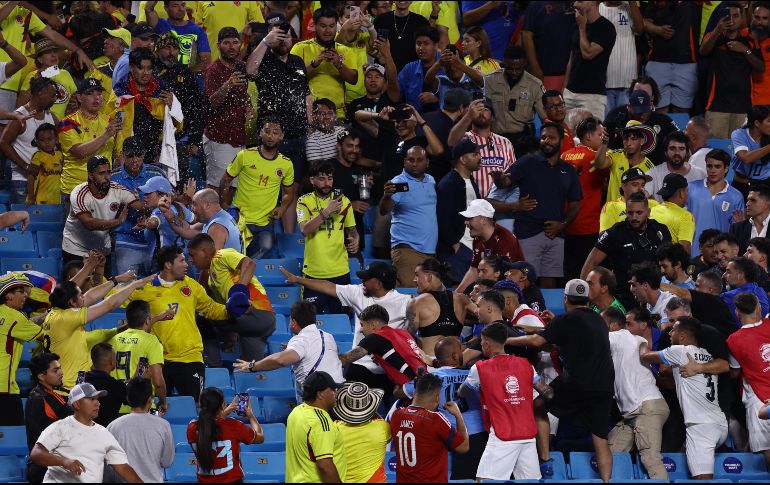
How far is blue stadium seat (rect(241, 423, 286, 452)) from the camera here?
10.1 metres

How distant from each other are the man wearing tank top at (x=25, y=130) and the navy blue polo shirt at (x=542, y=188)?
4260 mm

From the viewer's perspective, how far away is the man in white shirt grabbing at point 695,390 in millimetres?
10031

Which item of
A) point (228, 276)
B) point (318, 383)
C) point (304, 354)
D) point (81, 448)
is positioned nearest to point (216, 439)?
point (318, 383)

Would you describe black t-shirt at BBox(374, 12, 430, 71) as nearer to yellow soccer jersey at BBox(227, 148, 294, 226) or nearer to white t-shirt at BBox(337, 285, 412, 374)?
yellow soccer jersey at BBox(227, 148, 294, 226)

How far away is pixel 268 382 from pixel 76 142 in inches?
123

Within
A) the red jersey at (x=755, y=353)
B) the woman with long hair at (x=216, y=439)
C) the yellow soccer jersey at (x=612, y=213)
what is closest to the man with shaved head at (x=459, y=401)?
the woman with long hair at (x=216, y=439)

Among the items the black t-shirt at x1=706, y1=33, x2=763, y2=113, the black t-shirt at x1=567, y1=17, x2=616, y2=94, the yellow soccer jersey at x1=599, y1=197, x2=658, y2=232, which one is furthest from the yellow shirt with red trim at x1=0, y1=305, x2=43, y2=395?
the black t-shirt at x1=706, y1=33, x2=763, y2=113

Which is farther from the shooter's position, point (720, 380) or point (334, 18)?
point (334, 18)

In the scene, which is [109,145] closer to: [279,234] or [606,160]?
[279,234]

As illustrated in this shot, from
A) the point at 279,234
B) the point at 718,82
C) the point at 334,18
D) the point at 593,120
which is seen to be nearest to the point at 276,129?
the point at 279,234

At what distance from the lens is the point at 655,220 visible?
38.7 feet

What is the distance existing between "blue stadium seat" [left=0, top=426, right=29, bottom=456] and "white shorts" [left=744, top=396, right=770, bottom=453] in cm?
513

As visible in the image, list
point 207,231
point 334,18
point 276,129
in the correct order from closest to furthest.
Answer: point 207,231, point 276,129, point 334,18

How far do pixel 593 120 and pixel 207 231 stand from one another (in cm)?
393
